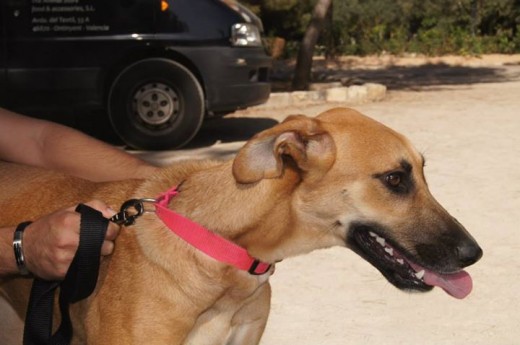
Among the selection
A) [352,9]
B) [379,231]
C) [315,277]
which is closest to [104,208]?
[379,231]

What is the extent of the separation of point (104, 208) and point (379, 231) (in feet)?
3.25

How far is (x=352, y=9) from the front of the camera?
32.2m

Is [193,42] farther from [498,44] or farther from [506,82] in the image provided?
[498,44]

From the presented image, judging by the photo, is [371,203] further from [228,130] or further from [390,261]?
[228,130]

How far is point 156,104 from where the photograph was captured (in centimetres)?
903

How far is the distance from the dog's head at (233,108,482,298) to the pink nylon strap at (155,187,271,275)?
203 mm

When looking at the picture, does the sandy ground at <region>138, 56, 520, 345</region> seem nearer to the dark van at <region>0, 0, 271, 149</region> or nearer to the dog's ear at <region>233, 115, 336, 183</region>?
the dark van at <region>0, 0, 271, 149</region>

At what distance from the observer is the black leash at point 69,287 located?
287 centimetres

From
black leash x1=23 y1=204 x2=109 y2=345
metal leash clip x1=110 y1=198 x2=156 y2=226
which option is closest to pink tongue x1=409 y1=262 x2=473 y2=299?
metal leash clip x1=110 y1=198 x2=156 y2=226

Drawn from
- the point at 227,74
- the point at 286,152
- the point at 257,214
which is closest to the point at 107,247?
the point at 257,214

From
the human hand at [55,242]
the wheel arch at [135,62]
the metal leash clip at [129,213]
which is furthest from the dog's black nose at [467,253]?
the wheel arch at [135,62]

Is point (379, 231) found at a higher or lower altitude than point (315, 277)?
higher

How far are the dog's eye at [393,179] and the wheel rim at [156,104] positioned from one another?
6.15m

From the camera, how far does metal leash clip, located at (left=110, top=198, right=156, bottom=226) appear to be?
118 inches
